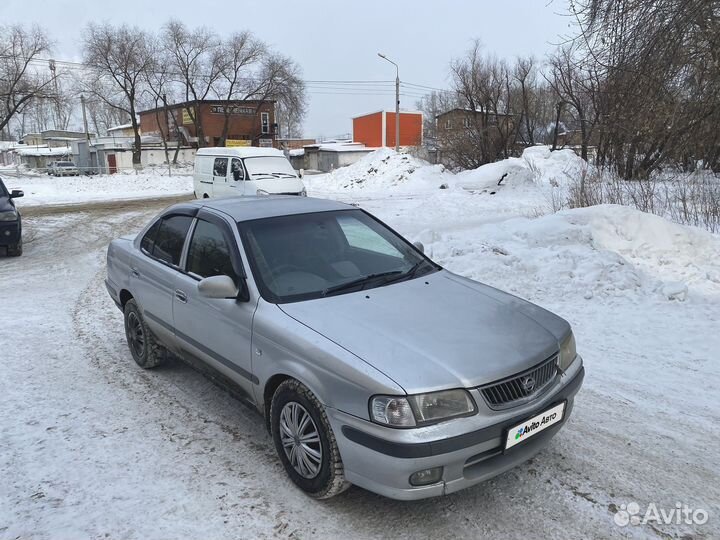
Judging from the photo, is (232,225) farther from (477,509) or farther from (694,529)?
(694,529)

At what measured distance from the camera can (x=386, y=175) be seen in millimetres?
27141

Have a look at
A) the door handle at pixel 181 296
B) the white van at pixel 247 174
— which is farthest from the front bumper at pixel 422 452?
the white van at pixel 247 174

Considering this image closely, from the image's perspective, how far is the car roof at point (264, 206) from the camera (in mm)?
3936

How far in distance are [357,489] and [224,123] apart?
51.7 meters

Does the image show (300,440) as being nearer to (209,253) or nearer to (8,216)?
(209,253)

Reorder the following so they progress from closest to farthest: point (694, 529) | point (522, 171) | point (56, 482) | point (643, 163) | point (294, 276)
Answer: point (694, 529) → point (56, 482) → point (294, 276) → point (643, 163) → point (522, 171)

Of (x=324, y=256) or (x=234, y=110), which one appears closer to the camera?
(x=324, y=256)

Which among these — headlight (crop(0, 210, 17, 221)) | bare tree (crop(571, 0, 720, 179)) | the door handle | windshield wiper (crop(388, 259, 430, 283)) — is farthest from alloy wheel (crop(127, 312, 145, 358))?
bare tree (crop(571, 0, 720, 179))

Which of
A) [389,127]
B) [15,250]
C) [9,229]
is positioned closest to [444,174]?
[15,250]

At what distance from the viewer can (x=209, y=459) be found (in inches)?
130

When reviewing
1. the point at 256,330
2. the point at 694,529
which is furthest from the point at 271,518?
the point at 694,529

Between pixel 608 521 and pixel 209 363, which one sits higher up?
pixel 209 363

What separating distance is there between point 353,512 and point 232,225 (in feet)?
6.82

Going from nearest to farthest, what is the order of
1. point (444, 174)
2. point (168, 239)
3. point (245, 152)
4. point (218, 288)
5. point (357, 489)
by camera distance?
point (357, 489), point (218, 288), point (168, 239), point (245, 152), point (444, 174)
